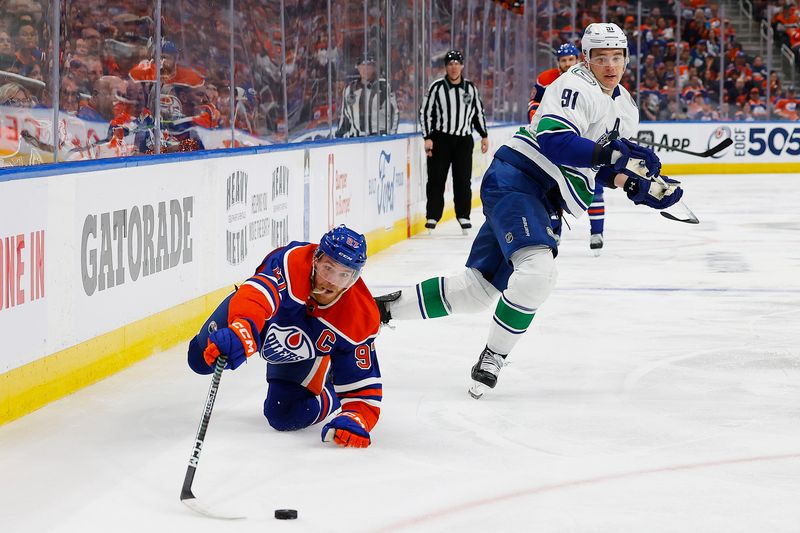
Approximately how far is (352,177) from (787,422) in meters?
4.68

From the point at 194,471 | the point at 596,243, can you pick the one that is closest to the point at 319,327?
the point at 194,471

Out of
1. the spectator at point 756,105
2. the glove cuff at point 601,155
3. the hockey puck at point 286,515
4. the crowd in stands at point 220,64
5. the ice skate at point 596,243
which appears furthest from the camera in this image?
the spectator at point 756,105

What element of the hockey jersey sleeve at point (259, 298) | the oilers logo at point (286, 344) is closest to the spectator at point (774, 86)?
the oilers logo at point (286, 344)

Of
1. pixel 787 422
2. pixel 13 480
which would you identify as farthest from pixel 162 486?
pixel 787 422

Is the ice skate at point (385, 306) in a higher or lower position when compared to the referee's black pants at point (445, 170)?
lower

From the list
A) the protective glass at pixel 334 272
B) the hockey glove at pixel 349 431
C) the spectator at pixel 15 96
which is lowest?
the hockey glove at pixel 349 431

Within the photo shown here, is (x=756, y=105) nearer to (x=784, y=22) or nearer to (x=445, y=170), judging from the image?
(x=784, y=22)

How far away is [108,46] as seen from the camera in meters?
4.93

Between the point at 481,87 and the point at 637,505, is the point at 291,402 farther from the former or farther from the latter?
the point at 481,87

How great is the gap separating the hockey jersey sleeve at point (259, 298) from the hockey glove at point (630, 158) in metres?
1.29

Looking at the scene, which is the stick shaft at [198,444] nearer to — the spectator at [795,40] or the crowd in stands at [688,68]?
the crowd in stands at [688,68]

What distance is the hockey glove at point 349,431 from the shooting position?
339 centimetres

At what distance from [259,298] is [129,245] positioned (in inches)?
61.9

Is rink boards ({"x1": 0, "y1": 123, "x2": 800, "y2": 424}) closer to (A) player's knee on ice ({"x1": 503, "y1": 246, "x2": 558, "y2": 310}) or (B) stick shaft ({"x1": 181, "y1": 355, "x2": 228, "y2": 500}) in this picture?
(B) stick shaft ({"x1": 181, "y1": 355, "x2": 228, "y2": 500})
